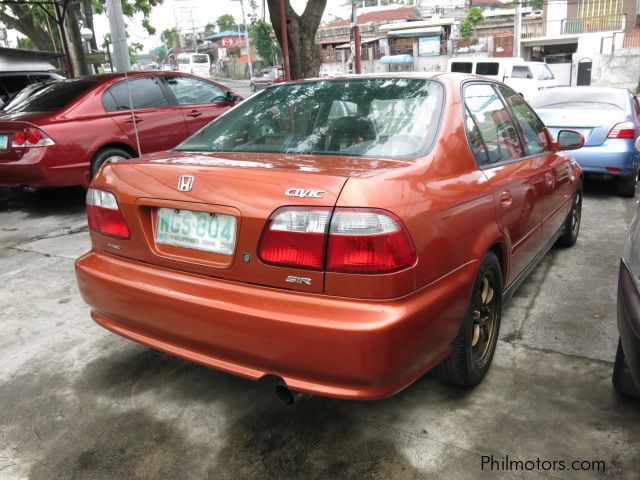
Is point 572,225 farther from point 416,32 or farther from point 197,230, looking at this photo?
point 416,32

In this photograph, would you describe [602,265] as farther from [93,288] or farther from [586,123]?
[93,288]

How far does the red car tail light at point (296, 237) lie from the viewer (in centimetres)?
185

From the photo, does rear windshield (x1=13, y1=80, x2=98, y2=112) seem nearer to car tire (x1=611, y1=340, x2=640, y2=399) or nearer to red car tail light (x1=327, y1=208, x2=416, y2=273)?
red car tail light (x1=327, y1=208, x2=416, y2=273)

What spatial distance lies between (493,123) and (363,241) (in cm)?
146

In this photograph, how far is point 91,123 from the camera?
5.86 meters

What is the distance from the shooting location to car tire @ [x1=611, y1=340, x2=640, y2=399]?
2365 mm

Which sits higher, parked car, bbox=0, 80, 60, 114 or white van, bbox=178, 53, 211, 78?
white van, bbox=178, 53, 211, 78

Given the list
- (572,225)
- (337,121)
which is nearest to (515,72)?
(572,225)

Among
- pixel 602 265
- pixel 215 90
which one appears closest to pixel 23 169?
pixel 215 90

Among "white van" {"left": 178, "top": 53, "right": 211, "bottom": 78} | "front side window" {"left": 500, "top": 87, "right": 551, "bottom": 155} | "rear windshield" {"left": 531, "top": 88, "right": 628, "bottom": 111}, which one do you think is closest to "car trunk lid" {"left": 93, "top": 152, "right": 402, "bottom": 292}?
"front side window" {"left": 500, "top": 87, "right": 551, "bottom": 155}

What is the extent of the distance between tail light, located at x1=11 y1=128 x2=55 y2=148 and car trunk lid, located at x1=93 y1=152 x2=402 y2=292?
11.9 ft

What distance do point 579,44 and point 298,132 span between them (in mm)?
33777

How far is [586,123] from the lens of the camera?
6.48m

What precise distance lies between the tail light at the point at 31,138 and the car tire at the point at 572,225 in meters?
4.90
